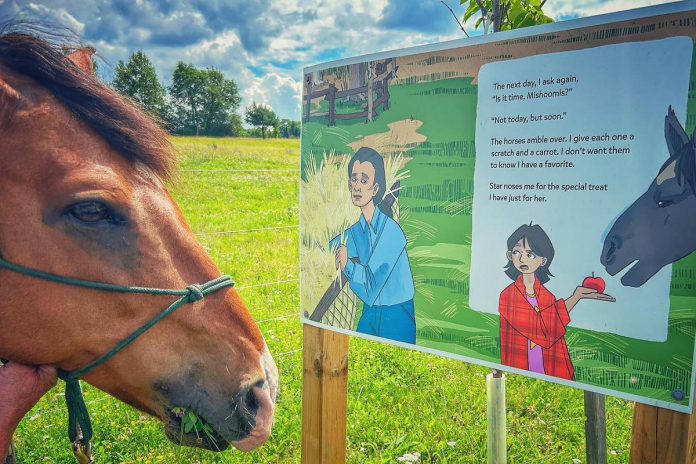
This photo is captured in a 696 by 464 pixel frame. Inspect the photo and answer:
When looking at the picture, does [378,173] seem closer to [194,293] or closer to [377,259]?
[377,259]

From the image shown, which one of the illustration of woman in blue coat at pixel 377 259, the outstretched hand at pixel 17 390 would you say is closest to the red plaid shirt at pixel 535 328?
the illustration of woman in blue coat at pixel 377 259

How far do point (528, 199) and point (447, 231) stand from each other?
28cm

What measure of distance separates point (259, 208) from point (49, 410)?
530cm

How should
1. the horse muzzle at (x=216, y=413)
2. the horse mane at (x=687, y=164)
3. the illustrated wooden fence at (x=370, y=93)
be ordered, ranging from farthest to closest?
the illustrated wooden fence at (x=370, y=93) → the horse muzzle at (x=216, y=413) → the horse mane at (x=687, y=164)

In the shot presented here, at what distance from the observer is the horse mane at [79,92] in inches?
60.6

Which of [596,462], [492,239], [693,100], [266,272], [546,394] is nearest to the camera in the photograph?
[693,100]

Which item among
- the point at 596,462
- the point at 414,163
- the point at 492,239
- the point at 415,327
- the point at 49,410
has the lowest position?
the point at 49,410

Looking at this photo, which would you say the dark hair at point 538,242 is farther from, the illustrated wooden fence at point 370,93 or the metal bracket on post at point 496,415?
the metal bracket on post at point 496,415

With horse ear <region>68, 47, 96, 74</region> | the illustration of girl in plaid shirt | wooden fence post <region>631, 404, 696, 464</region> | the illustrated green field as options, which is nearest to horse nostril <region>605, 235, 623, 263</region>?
the illustration of girl in plaid shirt

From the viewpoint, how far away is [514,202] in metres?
1.44

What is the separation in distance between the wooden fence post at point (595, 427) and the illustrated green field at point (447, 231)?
0.76m

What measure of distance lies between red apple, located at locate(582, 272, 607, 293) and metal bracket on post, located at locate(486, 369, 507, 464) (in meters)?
0.92

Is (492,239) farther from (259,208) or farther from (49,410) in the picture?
(259,208)

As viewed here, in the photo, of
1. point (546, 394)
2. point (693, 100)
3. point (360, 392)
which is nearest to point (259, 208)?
point (360, 392)
